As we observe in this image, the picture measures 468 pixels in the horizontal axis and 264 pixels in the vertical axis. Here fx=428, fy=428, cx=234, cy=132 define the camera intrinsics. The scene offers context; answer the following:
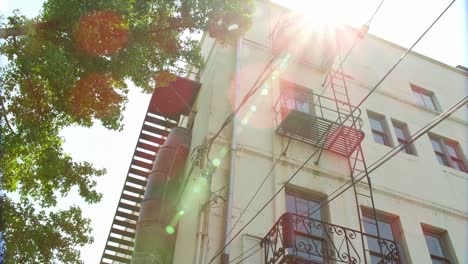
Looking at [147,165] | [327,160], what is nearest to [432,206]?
[327,160]

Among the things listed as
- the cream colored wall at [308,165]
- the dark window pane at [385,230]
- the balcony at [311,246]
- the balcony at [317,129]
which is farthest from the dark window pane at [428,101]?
the balcony at [311,246]

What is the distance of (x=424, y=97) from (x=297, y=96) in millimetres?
6288

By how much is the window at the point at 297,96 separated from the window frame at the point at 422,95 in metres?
5.11

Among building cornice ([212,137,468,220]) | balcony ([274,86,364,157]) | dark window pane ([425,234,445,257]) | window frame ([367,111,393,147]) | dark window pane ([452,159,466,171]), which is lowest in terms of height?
dark window pane ([425,234,445,257])

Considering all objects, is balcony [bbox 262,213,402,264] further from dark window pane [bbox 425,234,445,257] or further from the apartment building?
dark window pane [bbox 425,234,445,257]

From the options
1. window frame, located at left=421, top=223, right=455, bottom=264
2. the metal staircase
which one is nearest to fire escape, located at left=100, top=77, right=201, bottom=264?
the metal staircase

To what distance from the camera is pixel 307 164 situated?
421 inches

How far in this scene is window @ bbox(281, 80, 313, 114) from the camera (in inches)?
488

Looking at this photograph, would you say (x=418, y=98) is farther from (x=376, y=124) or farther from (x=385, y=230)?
(x=385, y=230)

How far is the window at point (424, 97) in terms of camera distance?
15828 millimetres

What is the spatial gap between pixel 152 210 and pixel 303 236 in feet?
13.6

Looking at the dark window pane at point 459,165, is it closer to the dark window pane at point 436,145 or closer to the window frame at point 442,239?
the dark window pane at point 436,145

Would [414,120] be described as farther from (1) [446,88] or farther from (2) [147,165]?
(2) [147,165]

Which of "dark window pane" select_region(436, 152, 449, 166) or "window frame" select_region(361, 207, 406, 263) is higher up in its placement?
"dark window pane" select_region(436, 152, 449, 166)
